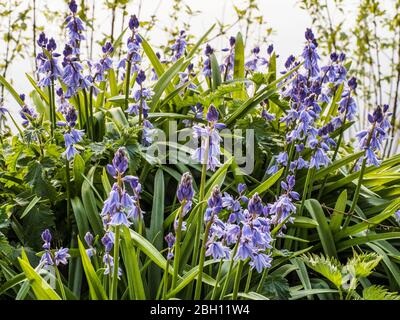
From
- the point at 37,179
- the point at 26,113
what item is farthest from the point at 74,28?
the point at 37,179

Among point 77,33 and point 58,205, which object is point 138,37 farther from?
point 58,205

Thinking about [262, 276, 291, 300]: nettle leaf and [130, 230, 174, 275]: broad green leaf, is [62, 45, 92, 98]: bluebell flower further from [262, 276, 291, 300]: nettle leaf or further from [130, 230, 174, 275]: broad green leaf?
[262, 276, 291, 300]: nettle leaf

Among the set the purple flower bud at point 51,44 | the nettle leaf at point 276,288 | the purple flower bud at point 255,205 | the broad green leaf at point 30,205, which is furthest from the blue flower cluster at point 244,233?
the purple flower bud at point 51,44

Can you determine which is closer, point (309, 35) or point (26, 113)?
point (309, 35)

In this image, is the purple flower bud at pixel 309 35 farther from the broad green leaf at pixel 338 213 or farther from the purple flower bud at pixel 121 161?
the purple flower bud at pixel 121 161

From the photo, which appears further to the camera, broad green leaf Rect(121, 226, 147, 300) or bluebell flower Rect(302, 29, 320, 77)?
bluebell flower Rect(302, 29, 320, 77)

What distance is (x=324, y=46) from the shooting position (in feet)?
25.1

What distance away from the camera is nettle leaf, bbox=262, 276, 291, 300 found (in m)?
2.83

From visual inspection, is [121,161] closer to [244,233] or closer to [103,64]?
[244,233]

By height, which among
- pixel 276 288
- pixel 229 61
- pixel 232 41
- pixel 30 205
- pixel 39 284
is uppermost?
pixel 232 41

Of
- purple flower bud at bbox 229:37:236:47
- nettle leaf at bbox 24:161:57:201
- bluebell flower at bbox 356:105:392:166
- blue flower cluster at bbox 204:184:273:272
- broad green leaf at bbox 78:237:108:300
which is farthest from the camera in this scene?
purple flower bud at bbox 229:37:236:47

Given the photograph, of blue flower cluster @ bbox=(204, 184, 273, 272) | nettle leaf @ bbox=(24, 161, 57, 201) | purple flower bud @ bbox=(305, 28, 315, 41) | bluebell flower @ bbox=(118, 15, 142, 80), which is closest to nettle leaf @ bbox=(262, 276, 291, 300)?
blue flower cluster @ bbox=(204, 184, 273, 272)

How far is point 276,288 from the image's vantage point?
283 centimetres
